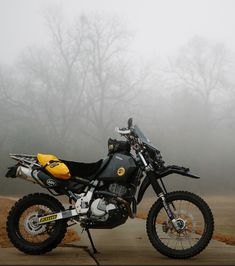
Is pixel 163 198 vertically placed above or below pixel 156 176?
below

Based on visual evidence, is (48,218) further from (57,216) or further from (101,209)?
(101,209)

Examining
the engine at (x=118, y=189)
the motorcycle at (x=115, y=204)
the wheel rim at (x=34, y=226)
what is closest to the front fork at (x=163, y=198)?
the motorcycle at (x=115, y=204)

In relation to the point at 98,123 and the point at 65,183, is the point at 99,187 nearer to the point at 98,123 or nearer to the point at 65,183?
the point at 65,183

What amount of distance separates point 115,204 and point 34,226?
928mm

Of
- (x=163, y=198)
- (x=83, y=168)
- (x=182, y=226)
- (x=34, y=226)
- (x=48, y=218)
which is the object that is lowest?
(x=34, y=226)

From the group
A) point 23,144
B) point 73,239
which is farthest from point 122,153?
point 23,144

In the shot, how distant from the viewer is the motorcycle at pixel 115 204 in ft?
17.5

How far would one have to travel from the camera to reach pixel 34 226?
18.2ft

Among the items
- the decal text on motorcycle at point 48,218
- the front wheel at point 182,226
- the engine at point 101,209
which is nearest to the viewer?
the front wheel at point 182,226

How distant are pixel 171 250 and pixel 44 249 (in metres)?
→ 1.34

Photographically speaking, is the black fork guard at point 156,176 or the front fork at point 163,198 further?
the black fork guard at point 156,176

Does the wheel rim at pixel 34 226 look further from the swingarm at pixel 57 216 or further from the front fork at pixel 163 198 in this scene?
the front fork at pixel 163 198

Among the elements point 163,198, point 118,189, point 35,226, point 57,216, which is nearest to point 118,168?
point 118,189

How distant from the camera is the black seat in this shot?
18.2 feet
